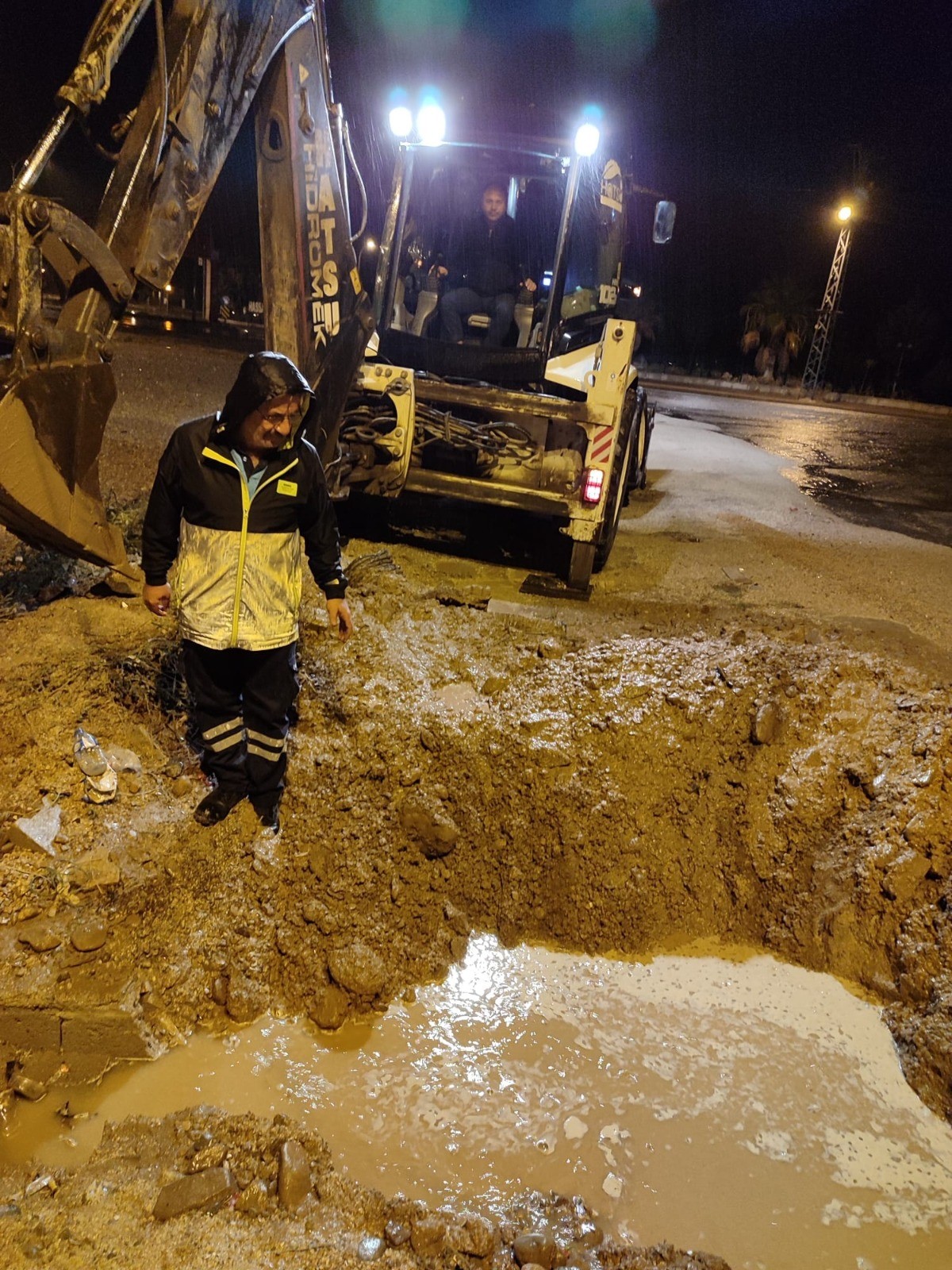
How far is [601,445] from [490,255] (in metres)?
1.82

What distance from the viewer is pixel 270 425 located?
277cm

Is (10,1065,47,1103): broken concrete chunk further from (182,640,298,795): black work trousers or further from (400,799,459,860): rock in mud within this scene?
(400,799,459,860): rock in mud

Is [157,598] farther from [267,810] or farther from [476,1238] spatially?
[476,1238]

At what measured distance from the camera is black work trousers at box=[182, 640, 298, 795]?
3111 millimetres

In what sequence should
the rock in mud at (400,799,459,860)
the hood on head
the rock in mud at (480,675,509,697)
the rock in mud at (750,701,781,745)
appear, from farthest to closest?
the rock in mud at (480,675,509,697)
the rock in mud at (750,701,781,745)
the rock in mud at (400,799,459,860)
the hood on head

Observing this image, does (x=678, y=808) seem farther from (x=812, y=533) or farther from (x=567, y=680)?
(x=812, y=533)

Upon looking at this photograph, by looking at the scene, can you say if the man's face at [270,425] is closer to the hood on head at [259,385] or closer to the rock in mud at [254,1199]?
the hood on head at [259,385]

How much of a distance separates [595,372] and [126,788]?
12.6 ft

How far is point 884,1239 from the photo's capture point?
2602 mm

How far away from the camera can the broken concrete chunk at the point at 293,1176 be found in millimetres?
2324

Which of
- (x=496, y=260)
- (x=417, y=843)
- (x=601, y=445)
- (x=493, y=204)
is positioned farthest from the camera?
(x=496, y=260)

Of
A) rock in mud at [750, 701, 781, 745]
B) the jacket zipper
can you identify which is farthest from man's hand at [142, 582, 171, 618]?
rock in mud at [750, 701, 781, 745]

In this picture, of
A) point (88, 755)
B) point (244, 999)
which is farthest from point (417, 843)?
point (88, 755)

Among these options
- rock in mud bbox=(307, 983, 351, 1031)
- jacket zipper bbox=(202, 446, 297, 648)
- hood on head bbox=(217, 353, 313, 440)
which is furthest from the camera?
rock in mud bbox=(307, 983, 351, 1031)
